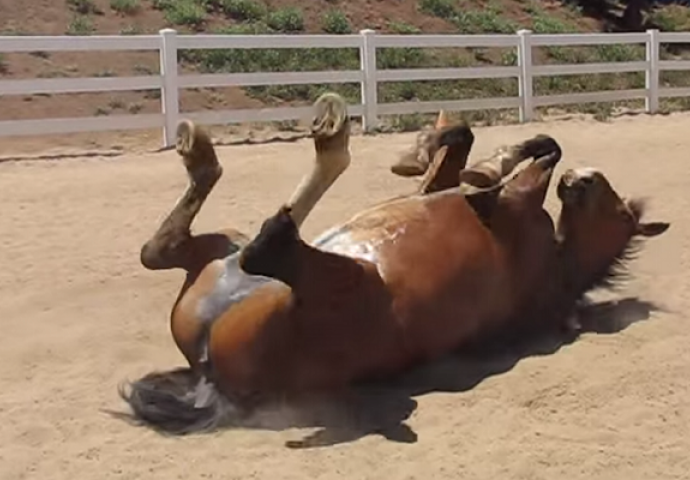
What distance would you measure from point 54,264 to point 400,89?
13891 millimetres

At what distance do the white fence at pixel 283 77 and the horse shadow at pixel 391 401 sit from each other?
742cm

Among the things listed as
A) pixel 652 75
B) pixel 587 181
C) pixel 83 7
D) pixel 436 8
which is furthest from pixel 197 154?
pixel 436 8

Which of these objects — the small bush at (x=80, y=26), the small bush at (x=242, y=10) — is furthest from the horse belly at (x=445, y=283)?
the small bush at (x=242, y=10)

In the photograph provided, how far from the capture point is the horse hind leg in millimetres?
4957

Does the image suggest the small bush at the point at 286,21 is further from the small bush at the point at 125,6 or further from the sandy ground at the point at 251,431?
the sandy ground at the point at 251,431

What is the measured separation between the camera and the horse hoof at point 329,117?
14.5 ft

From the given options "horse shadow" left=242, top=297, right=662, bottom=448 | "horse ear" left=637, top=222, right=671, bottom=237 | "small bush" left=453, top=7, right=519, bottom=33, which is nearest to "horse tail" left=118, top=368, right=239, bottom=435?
"horse shadow" left=242, top=297, right=662, bottom=448

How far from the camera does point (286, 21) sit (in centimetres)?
2395

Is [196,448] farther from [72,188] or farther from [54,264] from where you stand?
[72,188]

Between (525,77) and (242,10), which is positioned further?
(242,10)

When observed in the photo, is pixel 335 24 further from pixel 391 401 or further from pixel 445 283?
pixel 391 401

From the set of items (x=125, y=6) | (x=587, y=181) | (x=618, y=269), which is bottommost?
(x=618, y=269)

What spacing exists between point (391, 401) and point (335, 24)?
809 inches

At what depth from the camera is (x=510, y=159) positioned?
548cm
